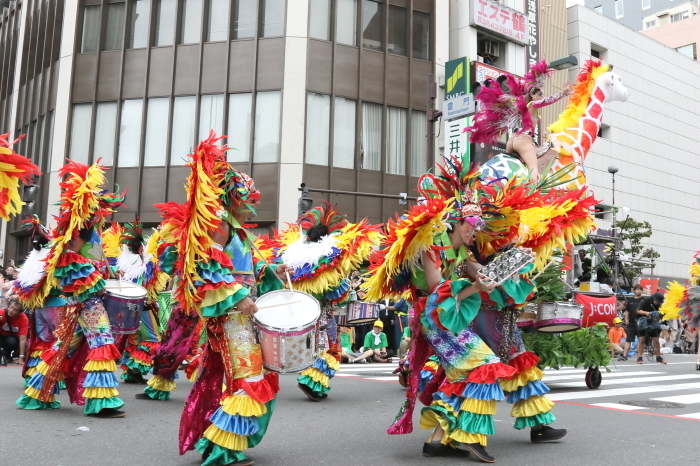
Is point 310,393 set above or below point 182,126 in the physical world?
below

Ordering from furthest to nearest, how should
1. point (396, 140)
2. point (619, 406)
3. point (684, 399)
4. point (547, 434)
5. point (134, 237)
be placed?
point (396, 140)
point (134, 237)
point (684, 399)
point (619, 406)
point (547, 434)

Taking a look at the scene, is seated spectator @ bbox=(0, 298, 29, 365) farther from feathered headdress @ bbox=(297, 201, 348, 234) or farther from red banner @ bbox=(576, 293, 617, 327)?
red banner @ bbox=(576, 293, 617, 327)

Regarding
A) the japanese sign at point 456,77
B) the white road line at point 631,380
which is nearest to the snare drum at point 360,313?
the white road line at point 631,380

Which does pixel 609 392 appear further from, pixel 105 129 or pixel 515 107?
pixel 105 129

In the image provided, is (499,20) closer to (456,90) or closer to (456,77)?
(456,77)

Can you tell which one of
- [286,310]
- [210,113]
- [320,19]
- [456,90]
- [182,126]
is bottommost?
[286,310]

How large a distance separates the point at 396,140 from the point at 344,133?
2.09 meters

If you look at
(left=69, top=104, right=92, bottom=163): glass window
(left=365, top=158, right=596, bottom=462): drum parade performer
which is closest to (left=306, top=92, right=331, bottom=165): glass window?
(left=69, top=104, right=92, bottom=163): glass window

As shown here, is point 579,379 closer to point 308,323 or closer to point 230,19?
point 308,323

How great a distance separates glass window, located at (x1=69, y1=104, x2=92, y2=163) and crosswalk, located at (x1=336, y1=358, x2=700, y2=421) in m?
15.3

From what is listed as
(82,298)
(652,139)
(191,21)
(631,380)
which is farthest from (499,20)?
(82,298)

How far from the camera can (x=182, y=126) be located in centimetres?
2425

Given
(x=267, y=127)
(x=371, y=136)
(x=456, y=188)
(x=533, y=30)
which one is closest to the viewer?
(x=456, y=188)

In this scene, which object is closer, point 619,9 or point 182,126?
point 182,126
